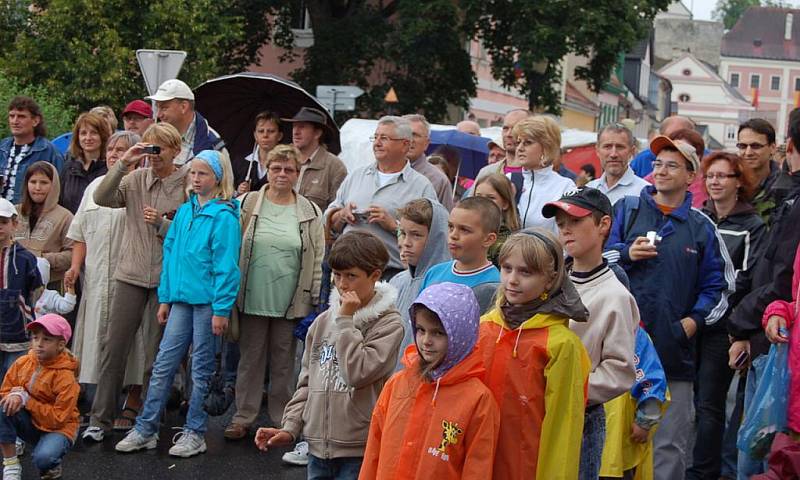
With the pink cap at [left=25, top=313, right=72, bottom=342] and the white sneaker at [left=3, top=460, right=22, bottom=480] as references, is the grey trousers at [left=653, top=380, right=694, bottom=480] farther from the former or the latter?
the white sneaker at [left=3, top=460, right=22, bottom=480]

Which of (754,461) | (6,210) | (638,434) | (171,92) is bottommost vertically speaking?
(754,461)

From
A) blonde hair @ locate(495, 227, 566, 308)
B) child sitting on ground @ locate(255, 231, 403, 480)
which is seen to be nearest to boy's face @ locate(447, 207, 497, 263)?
child sitting on ground @ locate(255, 231, 403, 480)

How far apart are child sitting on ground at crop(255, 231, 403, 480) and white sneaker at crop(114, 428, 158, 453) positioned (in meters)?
2.72

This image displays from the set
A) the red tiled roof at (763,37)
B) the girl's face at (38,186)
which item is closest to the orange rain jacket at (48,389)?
the girl's face at (38,186)

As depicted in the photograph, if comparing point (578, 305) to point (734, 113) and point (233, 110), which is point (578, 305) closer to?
point (233, 110)

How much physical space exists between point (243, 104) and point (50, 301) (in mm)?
2965

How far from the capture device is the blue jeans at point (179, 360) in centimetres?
839

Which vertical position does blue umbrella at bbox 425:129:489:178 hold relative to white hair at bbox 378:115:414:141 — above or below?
below

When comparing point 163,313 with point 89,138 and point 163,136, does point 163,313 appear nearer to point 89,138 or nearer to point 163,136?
point 163,136

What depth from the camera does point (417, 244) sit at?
21.6ft

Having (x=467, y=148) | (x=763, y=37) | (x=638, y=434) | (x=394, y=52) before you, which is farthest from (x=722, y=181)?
(x=763, y=37)

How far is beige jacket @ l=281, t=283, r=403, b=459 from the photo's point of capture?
580 cm

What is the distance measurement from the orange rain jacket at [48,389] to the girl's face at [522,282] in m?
3.55

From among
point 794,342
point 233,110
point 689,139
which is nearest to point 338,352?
point 794,342
